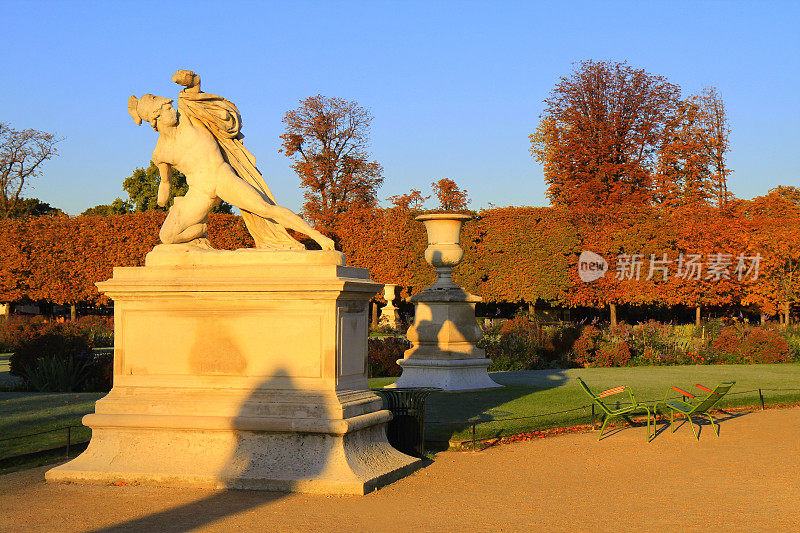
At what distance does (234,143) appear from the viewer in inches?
311

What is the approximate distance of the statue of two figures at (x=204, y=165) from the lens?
25.0ft

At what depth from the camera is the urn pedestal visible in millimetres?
13375

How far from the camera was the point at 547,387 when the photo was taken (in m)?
14.1

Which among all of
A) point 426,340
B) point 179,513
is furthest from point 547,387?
point 179,513

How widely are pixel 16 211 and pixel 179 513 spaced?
50.2m

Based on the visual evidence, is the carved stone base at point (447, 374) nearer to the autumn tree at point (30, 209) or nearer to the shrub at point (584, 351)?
the shrub at point (584, 351)

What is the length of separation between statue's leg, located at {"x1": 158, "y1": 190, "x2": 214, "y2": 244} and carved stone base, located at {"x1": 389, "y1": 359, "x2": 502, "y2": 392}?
243 inches

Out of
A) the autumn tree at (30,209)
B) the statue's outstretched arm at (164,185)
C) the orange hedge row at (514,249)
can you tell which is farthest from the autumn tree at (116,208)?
the statue's outstretched arm at (164,185)

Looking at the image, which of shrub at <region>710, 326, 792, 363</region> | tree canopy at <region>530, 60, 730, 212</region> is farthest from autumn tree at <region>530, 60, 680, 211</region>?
shrub at <region>710, 326, 792, 363</region>

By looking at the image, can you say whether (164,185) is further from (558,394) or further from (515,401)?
(558,394)

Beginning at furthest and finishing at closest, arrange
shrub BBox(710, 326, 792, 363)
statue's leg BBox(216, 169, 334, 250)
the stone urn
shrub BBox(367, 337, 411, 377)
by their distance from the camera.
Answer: shrub BBox(710, 326, 792, 363) → shrub BBox(367, 337, 411, 377) → the stone urn → statue's leg BBox(216, 169, 334, 250)

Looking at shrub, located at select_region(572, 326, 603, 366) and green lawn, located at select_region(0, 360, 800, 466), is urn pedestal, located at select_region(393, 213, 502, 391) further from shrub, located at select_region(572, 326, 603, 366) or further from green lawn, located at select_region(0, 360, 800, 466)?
shrub, located at select_region(572, 326, 603, 366)

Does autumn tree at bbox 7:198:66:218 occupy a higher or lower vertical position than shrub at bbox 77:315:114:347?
higher

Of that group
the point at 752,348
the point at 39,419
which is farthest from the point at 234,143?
the point at 752,348
